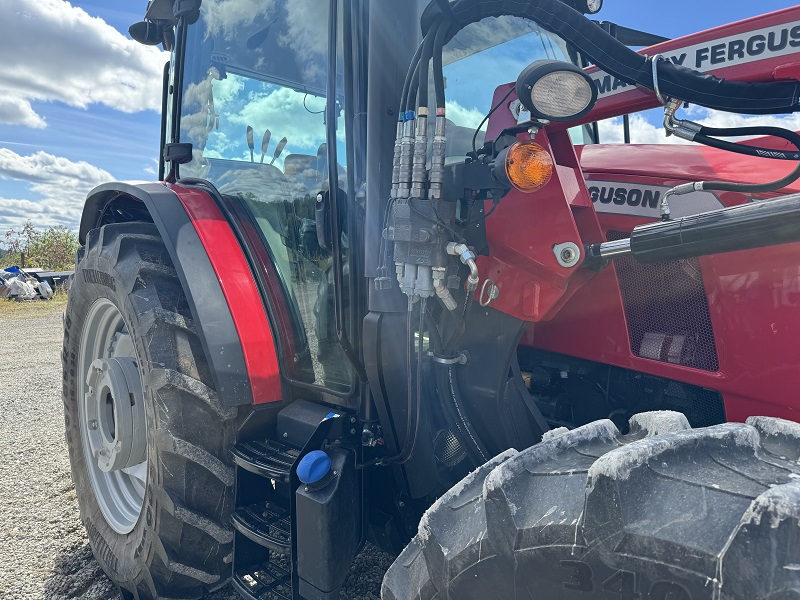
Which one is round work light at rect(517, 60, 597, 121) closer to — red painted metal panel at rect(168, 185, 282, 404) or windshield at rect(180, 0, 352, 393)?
windshield at rect(180, 0, 352, 393)

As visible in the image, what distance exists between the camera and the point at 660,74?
1.43 metres

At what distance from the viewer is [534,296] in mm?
1646

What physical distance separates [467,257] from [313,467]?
71 centimetres

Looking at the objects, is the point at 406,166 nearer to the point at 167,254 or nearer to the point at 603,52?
the point at 603,52

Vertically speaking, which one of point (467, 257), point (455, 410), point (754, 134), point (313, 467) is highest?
point (754, 134)

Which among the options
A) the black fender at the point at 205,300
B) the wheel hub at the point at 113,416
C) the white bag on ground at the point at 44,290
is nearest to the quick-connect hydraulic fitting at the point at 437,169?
the black fender at the point at 205,300

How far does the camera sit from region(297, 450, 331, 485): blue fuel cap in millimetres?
1724

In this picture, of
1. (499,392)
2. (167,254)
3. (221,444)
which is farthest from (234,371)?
(499,392)

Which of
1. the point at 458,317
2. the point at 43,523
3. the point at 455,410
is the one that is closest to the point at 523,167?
the point at 458,317

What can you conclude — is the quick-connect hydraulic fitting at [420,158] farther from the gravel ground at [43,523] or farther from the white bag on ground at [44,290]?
the white bag on ground at [44,290]

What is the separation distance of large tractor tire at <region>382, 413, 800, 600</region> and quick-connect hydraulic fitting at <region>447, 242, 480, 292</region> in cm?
45

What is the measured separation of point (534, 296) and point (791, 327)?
0.58m

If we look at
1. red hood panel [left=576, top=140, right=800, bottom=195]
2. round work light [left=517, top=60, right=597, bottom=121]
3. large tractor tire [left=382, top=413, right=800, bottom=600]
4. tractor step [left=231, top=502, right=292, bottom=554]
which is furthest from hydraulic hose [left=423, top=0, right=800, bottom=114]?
tractor step [left=231, top=502, right=292, bottom=554]

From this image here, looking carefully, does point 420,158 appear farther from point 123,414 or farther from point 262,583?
point 123,414
